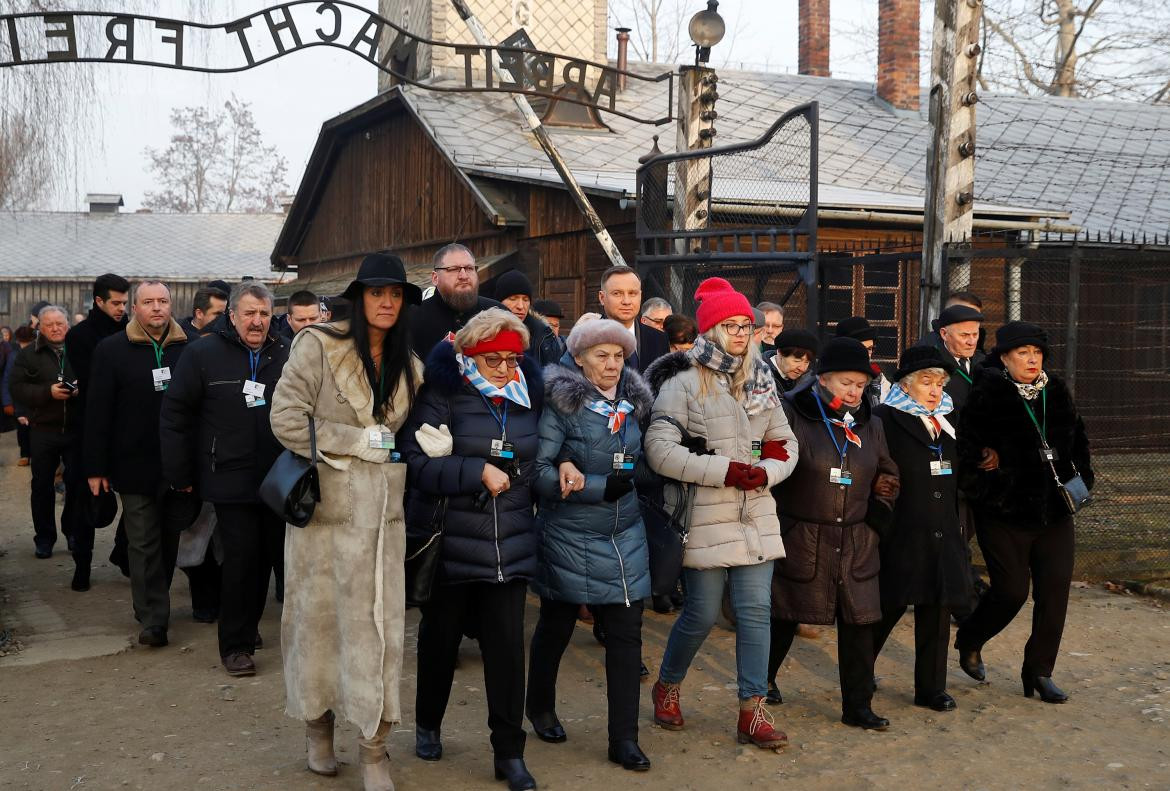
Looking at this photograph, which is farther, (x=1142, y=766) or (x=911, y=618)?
(x=911, y=618)

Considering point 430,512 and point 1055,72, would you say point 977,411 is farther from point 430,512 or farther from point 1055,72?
point 1055,72

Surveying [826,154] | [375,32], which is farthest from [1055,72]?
[375,32]

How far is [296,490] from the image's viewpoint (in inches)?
175

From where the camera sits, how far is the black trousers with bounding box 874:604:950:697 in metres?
5.54

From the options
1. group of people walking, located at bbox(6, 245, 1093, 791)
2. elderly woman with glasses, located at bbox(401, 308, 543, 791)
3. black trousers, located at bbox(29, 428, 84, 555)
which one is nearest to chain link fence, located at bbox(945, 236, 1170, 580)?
group of people walking, located at bbox(6, 245, 1093, 791)

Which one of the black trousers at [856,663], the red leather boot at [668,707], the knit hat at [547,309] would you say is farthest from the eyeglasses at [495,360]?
the knit hat at [547,309]

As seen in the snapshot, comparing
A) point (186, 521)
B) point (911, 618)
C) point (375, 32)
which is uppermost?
point (375, 32)

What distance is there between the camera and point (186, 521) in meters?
7.07

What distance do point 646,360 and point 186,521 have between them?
2991mm

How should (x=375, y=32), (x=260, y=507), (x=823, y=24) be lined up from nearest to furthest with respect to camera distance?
(x=260, y=507)
(x=375, y=32)
(x=823, y=24)

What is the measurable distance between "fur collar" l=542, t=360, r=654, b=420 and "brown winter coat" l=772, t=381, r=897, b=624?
0.80 metres

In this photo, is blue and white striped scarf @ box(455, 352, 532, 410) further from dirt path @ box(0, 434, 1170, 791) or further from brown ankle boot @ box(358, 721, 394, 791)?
dirt path @ box(0, 434, 1170, 791)

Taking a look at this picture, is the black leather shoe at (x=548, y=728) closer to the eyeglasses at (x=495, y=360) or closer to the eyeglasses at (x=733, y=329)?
the eyeglasses at (x=495, y=360)

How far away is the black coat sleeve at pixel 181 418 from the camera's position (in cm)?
645
